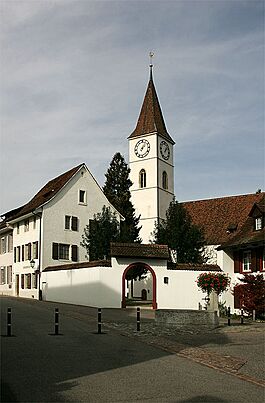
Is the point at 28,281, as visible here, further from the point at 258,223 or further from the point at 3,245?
the point at 258,223

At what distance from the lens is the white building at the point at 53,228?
1826 inches

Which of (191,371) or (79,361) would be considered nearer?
(191,371)

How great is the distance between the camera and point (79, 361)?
1303 centimetres

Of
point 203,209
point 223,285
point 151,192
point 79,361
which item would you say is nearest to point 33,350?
point 79,361

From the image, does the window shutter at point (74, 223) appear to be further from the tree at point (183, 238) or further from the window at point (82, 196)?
the tree at point (183, 238)

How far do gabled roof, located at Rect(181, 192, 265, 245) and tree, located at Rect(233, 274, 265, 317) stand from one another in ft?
74.1

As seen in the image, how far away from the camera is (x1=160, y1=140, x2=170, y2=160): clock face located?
7428cm

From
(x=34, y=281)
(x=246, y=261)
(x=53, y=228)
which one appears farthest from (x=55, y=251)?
(x=246, y=261)

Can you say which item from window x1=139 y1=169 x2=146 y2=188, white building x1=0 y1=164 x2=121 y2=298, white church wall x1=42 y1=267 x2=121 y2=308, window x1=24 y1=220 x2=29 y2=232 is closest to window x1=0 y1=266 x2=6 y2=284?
white building x1=0 y1=164 x2=121 y2=298

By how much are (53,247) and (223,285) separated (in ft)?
65.0

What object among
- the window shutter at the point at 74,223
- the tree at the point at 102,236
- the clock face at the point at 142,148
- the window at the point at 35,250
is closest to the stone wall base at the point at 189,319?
the tree at the point at 102,236

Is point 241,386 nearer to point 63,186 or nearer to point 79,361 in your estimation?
point 79,361

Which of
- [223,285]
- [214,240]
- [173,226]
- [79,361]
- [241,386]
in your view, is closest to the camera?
[241,386]

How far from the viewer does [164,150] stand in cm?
7481
